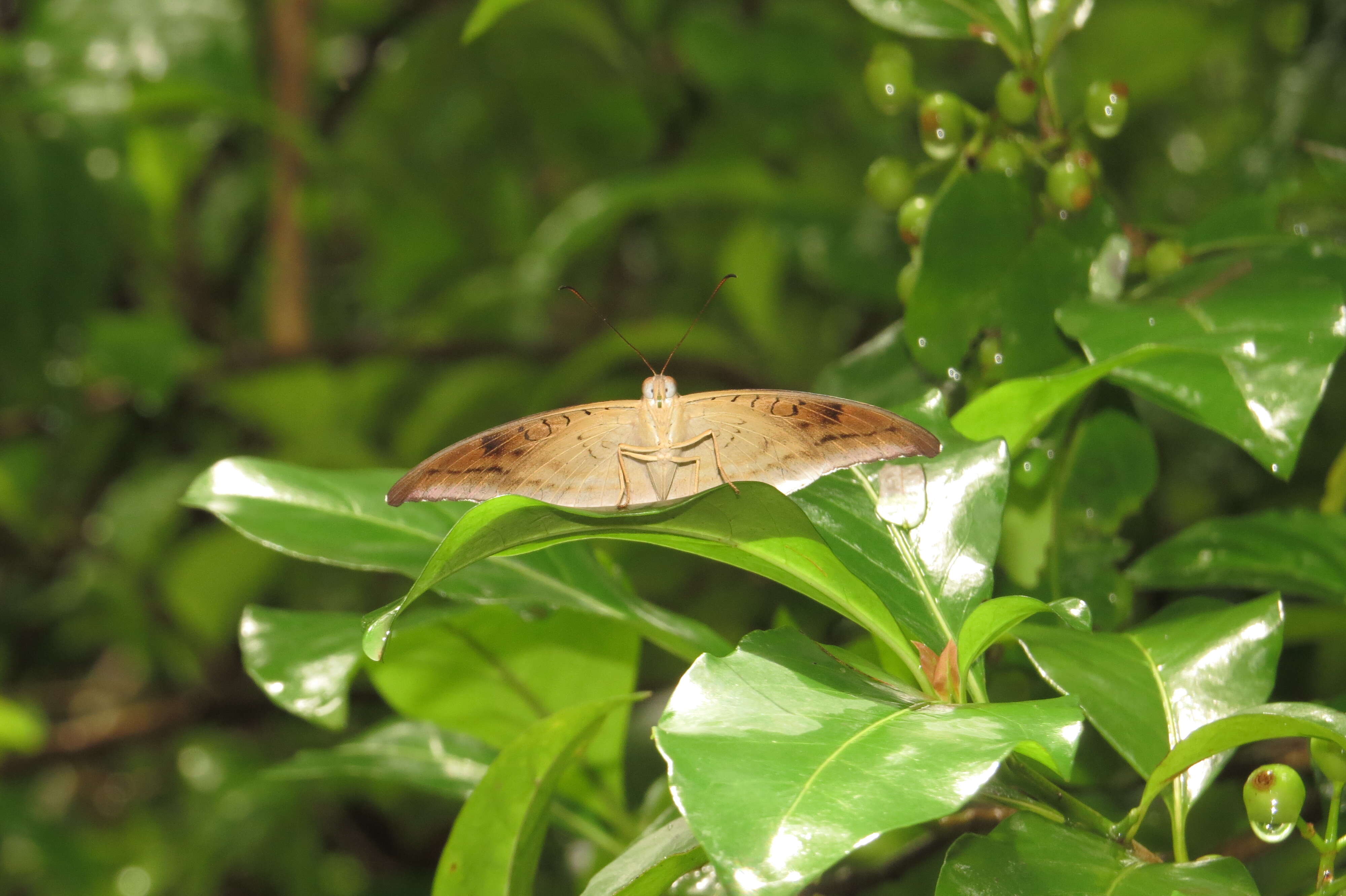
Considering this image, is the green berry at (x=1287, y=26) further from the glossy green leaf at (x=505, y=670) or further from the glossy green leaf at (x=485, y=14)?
the glossy green leaf at (x=505, y=670)

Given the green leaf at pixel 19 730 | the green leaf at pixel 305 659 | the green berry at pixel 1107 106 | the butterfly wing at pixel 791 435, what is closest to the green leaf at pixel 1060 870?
the butterfly wing at pixel 791 435

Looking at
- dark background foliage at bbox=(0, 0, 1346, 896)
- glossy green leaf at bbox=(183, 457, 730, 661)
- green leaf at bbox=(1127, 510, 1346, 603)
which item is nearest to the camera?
glossy green leaf at bbox=(183, 457, 730, 661)

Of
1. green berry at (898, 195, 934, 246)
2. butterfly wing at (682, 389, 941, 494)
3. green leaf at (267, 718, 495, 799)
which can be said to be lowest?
green leaf at (267, 718, 495, 799)

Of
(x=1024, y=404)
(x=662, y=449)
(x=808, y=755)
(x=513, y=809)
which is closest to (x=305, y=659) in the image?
(x=513, y=809)

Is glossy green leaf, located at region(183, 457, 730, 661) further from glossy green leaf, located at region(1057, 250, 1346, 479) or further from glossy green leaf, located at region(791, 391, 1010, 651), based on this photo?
glossy green leaf, located at region(1057, 250, 1346, 479)

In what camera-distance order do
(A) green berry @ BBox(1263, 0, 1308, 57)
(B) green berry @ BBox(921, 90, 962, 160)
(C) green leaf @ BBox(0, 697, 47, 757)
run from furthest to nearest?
(C) green leaf @ BBox(0, 697, 47, 757) < (A) green berry @ BBox(1263, 0, 1308, 57) < (B) green berry @ BBox(921, 90, 962, 160)

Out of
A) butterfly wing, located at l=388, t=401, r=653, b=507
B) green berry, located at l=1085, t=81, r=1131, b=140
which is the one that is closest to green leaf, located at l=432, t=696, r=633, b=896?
butterfly wing, located at l=388, t=401, r=653, b=507

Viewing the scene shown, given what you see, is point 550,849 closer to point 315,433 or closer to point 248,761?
point 315,433
